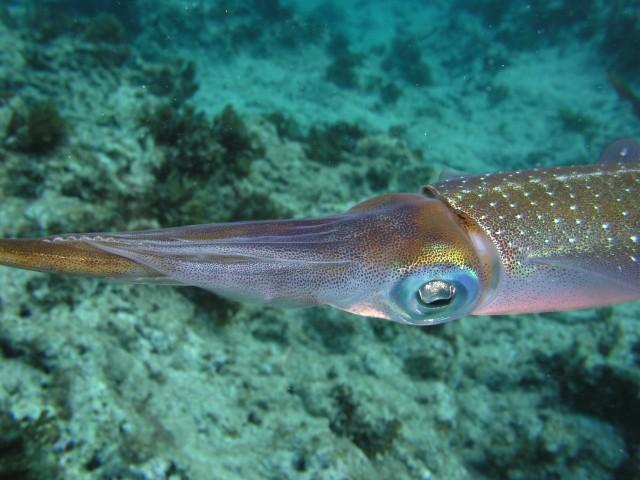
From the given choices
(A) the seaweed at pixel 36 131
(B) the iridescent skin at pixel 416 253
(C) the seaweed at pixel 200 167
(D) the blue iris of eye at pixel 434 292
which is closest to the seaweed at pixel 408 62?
(C) the seaweed at pixel 200 167

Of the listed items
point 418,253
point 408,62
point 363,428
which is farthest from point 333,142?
point 408,62

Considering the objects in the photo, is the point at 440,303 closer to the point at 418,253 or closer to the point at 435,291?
the point at 435,291

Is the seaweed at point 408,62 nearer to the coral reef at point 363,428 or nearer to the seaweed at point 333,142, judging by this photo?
the seaweed at point 333,142

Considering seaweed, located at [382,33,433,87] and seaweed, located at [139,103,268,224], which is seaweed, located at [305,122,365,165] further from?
seaweed, located at [382,33,433,87]

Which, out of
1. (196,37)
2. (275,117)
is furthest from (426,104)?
(196,37)

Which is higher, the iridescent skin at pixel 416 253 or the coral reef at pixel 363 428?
the iridescent skin at pixel 416 253

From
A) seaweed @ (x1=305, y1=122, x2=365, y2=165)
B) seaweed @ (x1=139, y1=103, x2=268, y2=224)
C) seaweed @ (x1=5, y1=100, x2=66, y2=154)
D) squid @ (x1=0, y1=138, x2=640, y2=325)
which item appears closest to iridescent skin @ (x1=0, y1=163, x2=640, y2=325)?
squid @ (x1=0, y1=138, x2=640, y2=325)
